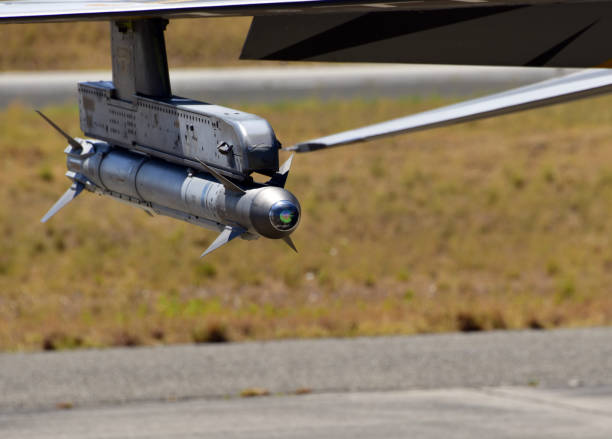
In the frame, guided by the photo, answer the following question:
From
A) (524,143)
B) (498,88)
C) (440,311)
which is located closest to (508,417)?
(440,311)

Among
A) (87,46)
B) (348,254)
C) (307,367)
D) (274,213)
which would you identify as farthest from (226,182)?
(87,46)

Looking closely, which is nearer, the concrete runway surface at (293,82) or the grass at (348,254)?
the grass at (348,254)

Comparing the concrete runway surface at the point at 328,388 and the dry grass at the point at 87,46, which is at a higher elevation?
the dry grass at the point at 87,46

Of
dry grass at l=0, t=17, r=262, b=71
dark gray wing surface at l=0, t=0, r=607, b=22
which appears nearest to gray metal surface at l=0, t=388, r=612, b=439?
dark gray wing surface at l=0, t=0, r=607, b=22

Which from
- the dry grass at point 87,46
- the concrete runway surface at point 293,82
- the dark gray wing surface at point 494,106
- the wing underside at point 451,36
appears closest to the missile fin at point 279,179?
the dark gray wing surface at point 494,106

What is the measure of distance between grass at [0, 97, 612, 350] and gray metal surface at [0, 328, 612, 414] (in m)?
1.55

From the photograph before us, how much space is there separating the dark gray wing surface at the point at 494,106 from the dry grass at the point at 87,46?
212 feet

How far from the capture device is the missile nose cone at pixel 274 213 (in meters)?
7.38

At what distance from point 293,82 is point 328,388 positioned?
151ft

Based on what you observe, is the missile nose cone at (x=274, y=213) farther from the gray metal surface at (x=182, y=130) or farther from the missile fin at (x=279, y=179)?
the gray metal surface at (x=182, y=130)

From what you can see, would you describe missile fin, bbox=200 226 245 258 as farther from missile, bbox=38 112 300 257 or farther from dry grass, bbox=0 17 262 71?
dry grass, bbox=0 17 262 71

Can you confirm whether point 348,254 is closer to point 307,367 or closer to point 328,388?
point 307,367

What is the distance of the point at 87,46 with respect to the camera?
7769 cm

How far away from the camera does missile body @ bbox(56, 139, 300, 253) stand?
24.5ft
